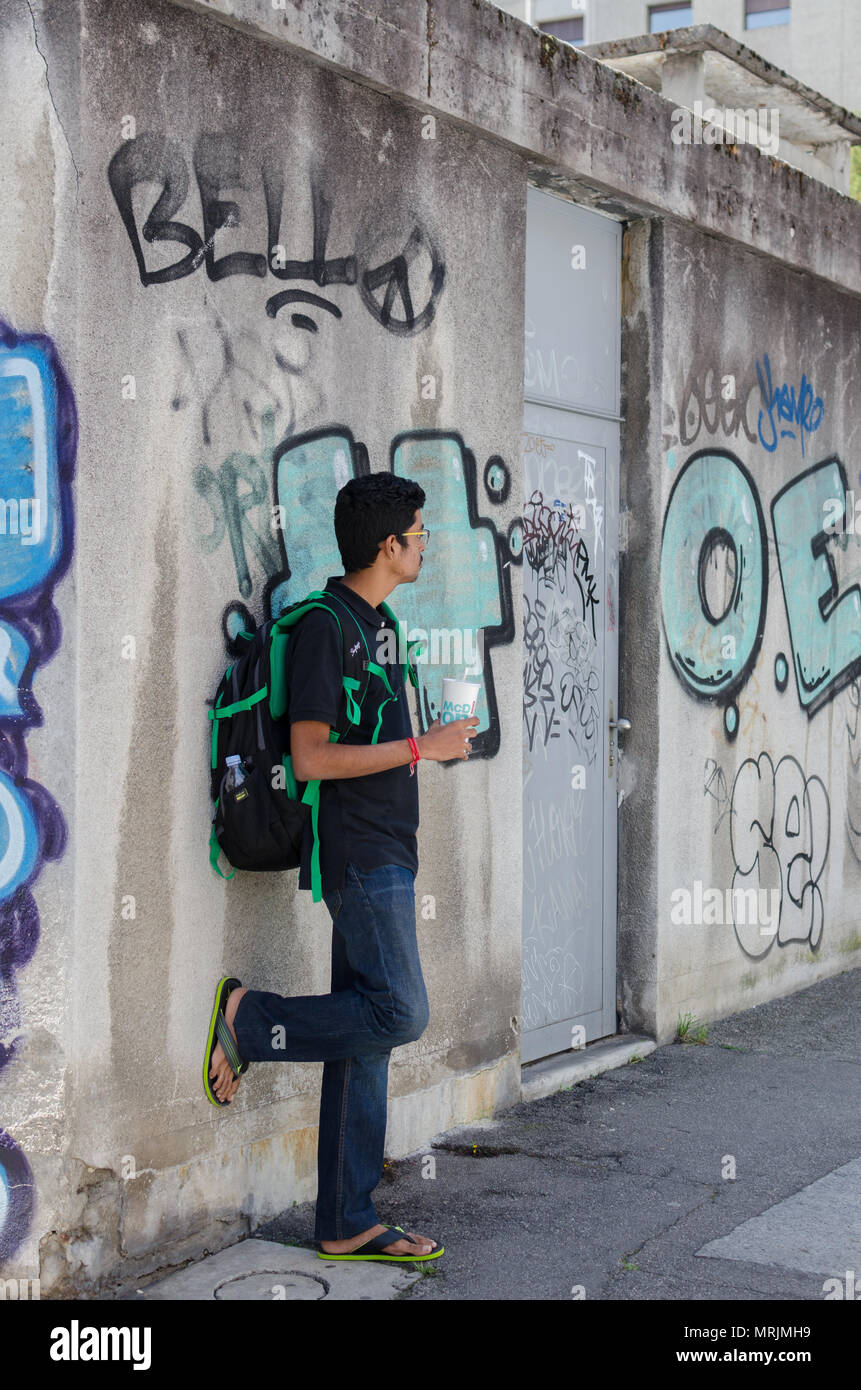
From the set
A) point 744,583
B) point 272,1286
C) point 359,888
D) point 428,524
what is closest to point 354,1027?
point 359,888

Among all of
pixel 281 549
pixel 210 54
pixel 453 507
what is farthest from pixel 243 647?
pixel 210 54

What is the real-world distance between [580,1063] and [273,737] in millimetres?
2358

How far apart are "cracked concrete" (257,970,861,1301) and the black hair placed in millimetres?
1817

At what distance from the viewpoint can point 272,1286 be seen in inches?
142

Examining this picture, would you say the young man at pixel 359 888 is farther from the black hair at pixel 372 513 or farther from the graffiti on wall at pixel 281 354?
the graffiti on wall at pixel 281 354

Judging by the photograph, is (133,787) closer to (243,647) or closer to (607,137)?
(243,647)

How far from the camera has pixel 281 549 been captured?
4.12 metres

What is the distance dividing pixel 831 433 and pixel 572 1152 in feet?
13.3

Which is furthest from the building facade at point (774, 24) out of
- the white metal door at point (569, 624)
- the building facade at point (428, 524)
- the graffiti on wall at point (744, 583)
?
the white metal door at point (569, 624)

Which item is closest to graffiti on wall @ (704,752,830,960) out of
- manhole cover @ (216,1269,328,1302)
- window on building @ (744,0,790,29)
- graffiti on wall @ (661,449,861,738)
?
graffiti on wall @ (661,449,861,738)

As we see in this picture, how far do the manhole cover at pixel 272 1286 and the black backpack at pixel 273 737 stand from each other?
93cm

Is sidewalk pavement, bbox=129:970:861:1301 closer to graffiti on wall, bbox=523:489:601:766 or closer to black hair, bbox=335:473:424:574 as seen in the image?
graffiti on wall, bbox=523:489:601:766
